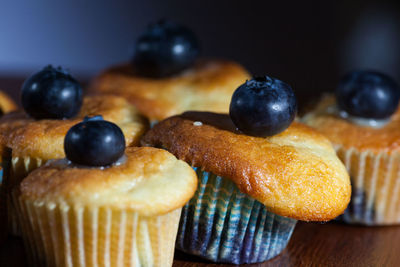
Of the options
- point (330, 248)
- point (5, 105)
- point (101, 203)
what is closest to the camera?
point (101, 203)

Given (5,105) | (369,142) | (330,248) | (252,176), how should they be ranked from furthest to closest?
(5,105) < (369,142) < (330,248) < (252,176)

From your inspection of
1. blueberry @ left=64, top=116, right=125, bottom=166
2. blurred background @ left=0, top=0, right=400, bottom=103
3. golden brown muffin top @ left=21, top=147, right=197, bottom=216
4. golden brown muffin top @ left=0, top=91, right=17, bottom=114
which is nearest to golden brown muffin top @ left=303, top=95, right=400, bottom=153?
golden brown muffin top @ left=21, top=147, right=197, bottom=216

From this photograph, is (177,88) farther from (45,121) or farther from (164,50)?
(45,121)

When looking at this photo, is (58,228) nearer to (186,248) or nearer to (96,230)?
(96,230)

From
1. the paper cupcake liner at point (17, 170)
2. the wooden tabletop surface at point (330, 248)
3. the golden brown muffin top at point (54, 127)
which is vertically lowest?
the wooden tabletop surface at point (330, 248)

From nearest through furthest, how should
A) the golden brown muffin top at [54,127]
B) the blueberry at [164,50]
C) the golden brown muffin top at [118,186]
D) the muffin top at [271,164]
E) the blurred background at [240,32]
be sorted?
the golden brown muffin top at [118,186]
the muffin top at [271,164]
the golden brown muffin top at [54,127]
the blueberry at [164,50]
the blurred background at [240,32]

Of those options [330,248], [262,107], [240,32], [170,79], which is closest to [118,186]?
[262,107]

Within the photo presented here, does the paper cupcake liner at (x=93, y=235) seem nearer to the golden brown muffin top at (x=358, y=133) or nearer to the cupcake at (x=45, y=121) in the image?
the cupcake at (x=45, y=121)

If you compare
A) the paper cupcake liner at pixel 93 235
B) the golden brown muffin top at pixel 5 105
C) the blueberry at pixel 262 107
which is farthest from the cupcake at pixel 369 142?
the golden brown muffin top at pixel 5 105
